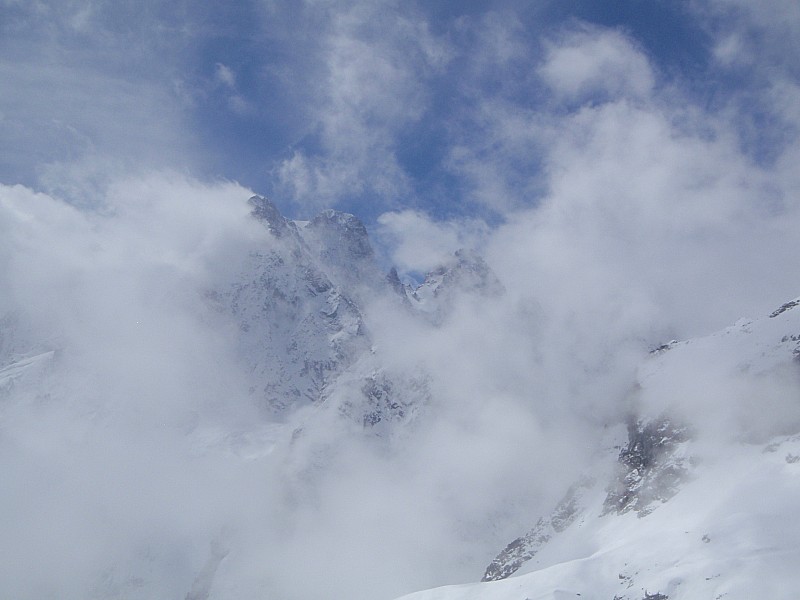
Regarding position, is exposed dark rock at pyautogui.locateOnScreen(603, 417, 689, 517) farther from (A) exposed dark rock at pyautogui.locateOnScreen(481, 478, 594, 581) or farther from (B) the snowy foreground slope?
(A) exposed dark rock at pyautogui.locateOnScreen(481, 478, 594, 581)

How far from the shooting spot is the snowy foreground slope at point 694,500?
98062 millimetres

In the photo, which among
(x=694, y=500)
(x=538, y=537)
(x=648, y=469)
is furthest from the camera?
(x=538, y=537)

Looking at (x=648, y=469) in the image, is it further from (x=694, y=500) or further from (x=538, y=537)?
(x=538, y=537)

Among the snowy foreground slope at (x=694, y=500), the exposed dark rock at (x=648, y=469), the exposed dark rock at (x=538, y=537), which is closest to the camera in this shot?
the snowy foreground slope at (x=694, y=500)

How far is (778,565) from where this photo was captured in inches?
3644

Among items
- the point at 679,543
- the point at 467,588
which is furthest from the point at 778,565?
the point at 467,588

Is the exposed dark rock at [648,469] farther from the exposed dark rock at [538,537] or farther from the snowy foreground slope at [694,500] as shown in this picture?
the exposed dark rock at [538,537]

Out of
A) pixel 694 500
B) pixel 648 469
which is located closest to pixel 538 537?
pixel 648 469

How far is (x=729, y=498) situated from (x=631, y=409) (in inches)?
3135

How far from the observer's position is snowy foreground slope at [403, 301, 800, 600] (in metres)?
98.1

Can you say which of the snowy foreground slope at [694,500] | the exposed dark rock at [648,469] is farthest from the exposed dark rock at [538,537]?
the exposed dark rock at [648,469]

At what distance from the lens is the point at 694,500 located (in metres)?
122

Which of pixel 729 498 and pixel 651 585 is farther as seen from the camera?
pixel 729 498

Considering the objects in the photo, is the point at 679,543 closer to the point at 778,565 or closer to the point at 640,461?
the point at 778,565
